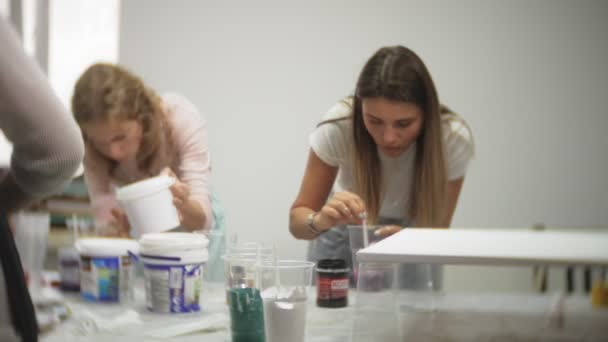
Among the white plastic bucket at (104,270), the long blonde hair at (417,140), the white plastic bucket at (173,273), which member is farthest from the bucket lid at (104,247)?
the long blonde hair at (417,140)

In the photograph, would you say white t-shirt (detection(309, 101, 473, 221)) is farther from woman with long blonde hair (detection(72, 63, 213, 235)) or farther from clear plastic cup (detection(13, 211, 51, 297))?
clear plastic cup (detection(13, 211, 51, 297))

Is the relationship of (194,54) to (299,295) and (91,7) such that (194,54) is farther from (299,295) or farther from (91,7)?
(299,295)

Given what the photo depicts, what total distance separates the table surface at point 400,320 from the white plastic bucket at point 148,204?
21 cm

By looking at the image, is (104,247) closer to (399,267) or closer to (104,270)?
(104,270)

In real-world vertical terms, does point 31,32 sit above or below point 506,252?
above

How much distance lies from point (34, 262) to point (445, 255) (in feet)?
3.67

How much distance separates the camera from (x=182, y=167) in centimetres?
173

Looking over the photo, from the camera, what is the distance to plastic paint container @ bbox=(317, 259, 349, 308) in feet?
3.99

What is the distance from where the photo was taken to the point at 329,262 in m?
1.23

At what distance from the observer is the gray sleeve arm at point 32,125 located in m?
0.66

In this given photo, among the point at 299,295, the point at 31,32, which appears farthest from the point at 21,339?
the point at 31,32

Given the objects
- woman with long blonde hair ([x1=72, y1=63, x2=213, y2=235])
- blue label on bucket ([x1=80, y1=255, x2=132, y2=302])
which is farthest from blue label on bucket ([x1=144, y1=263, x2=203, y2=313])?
woman with long blonde hair ([x1=72, y1=63, x2=213, y2=235])

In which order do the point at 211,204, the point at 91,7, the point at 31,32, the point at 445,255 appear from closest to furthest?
the point at 445,255 < the point at 211,204 < the point at 91,7 < the point at 31,32

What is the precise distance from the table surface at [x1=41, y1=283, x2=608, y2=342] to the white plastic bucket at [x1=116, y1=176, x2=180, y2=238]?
207 mm
